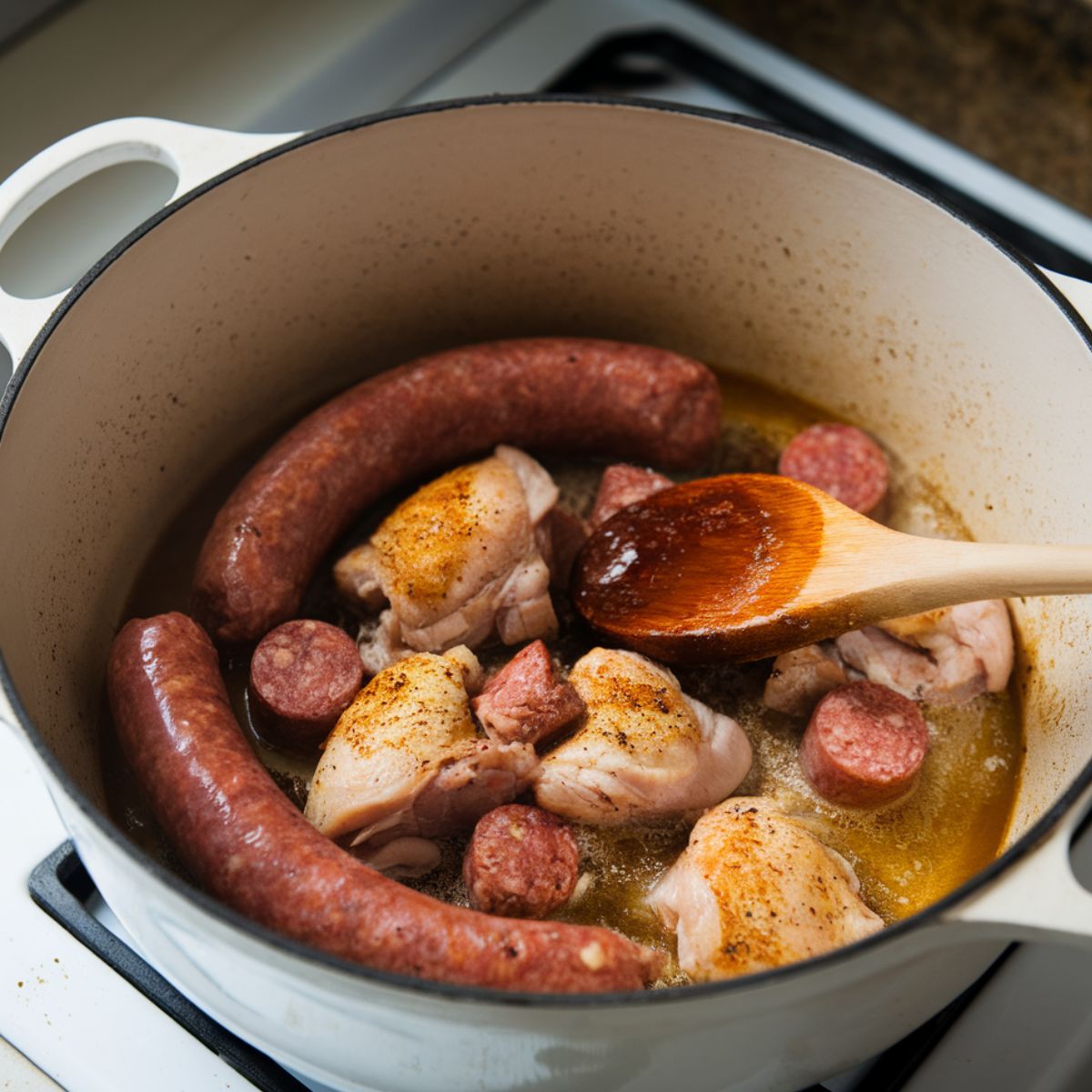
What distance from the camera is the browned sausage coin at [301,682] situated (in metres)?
1.68

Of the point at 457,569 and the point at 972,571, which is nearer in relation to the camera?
the point at 972,571

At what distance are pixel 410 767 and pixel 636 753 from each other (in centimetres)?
28

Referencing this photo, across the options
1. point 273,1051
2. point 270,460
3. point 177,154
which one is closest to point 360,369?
point 270,460

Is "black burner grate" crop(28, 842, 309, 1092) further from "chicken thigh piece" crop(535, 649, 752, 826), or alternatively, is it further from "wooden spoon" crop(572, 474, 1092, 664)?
"wooden spoon" crop(572, 474, 1092, 664)

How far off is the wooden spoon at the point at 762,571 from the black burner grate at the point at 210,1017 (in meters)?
0.46

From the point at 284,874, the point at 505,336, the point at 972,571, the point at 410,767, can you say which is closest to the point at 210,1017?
the point at 284,874

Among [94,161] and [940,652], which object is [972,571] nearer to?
[940,652]

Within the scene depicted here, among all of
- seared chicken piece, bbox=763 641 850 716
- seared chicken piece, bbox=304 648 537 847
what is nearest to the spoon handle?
seared chicken piece, bbox=763 641 850 716

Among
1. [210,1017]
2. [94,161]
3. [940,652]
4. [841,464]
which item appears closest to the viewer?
[210,1017]

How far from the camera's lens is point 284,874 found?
1.35m

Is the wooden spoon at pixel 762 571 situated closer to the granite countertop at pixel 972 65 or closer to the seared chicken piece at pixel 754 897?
the seared chicken piece at pixel 754 897

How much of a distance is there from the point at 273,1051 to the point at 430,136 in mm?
1251

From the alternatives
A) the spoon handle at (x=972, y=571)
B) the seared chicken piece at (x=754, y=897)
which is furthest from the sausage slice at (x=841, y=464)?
the seared chicken piece at (x=754, y=897)

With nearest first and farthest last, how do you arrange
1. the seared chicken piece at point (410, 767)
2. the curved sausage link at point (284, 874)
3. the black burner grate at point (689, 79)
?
the curved sausage link at point (284, 874) < the seared chicken piece at point (410, 767) < the black burner grate at point (689, 79)
